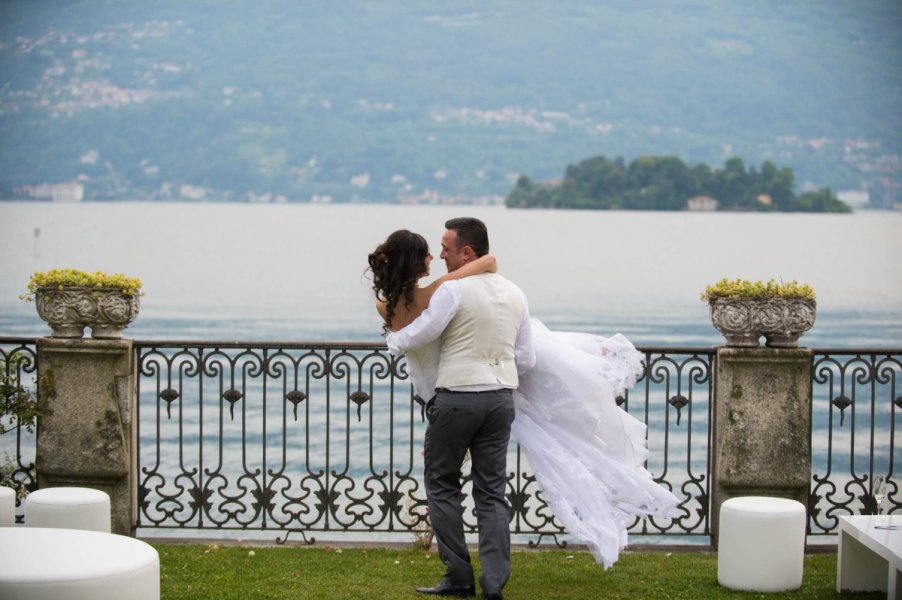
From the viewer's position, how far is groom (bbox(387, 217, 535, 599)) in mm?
6102

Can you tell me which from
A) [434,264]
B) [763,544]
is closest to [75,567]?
[763,544]

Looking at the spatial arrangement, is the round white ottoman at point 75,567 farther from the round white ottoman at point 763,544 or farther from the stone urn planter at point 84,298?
the round white ottoman at point 763,544

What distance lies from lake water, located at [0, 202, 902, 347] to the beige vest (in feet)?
9.72

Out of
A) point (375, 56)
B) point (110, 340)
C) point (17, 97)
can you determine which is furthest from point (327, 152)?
point (110, 340)

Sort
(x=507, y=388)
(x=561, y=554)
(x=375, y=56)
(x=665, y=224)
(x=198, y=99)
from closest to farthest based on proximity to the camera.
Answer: (x=507, y=388) < (x=561, y=554) < (x=665, y=224) < (x=198, y=99) < (x=375, y=56)

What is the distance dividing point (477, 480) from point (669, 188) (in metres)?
129

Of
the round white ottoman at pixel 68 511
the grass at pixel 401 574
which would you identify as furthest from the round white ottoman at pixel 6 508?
the grass at pixel 401 574

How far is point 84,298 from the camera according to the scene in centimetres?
782

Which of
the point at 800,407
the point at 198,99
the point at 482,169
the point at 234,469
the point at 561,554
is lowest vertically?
the point at 234,469

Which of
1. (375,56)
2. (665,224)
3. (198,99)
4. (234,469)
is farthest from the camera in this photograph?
(375,56)

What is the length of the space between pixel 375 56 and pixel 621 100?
3625 cm

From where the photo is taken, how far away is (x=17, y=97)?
16138 cm

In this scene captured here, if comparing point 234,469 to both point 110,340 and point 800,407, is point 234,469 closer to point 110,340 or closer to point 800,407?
point 110,340

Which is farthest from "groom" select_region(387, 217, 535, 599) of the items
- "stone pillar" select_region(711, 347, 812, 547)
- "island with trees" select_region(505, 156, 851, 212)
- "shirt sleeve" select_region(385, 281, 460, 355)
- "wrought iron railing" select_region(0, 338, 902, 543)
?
"island with trees" select_region(505, 156, 851, 212)
